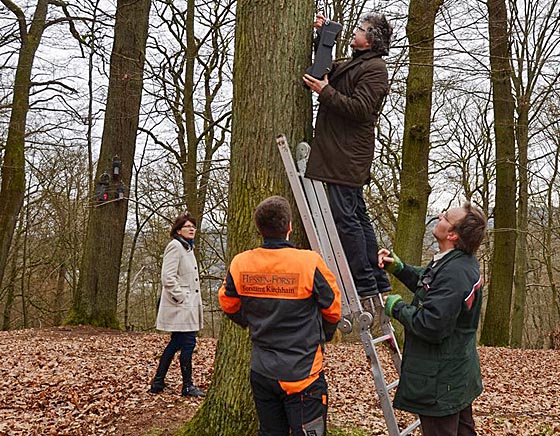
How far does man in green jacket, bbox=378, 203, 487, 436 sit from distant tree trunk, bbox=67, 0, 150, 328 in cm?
1048

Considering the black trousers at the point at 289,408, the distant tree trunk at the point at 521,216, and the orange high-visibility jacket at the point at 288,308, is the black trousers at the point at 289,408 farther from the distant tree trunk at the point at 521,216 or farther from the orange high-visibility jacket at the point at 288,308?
the distant tree trunk at the point at 521,216

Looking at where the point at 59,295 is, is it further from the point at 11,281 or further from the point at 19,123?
the point at 19,123

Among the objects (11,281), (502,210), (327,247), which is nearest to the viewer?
(327,247)

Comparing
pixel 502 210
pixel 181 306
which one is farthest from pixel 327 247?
pixel 502 210

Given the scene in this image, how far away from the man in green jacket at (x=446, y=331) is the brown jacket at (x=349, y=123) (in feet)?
2.42

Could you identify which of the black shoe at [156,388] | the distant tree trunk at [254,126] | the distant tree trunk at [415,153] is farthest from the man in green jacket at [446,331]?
the distant tree trunk at [415,153]

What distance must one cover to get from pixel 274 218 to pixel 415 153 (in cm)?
745

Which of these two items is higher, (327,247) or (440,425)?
(327,247)

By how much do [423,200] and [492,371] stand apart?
313 centimetres

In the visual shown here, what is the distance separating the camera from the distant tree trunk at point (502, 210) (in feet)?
45.1

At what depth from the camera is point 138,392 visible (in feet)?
20.5

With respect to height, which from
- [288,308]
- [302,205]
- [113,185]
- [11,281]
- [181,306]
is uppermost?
[113,185]

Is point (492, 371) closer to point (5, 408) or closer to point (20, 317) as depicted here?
point (5, 408)

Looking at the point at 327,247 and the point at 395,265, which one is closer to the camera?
the point at 327,247
